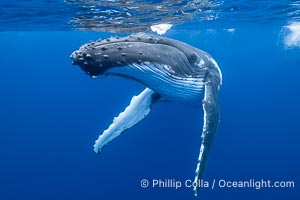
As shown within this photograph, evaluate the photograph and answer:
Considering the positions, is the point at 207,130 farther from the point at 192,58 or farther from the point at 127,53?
the point at 127,53

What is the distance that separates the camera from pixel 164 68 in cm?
608

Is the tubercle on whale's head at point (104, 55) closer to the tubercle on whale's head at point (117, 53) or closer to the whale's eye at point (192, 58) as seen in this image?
the tubercle on whale's head at point (117, 53)

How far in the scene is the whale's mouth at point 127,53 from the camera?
200 inches

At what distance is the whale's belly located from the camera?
575cm

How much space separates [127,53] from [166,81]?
124cm

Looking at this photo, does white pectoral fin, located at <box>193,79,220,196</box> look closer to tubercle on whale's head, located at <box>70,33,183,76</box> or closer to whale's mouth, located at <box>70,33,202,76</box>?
whale's mouth, located at <box>70,33,202,76</box>

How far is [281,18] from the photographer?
20.8 metres

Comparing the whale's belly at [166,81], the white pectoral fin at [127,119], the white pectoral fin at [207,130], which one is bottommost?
the white pectoral fin at [127,119]

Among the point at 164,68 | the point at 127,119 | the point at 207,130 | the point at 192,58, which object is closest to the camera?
the point at 207,130

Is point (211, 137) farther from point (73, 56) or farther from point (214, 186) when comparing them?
point (214, 186)

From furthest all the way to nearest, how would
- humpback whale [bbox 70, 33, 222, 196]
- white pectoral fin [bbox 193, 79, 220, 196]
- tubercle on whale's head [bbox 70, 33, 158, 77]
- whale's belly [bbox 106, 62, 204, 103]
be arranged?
white pectoral fin [bbox 193, 79, 220, 196]
whale's belly [bbox 106, 62, 204, 103]
humpback whale [bbox 70, 33, 222, 196]
tubercle on whale's head [bbox 70, 33, 158, 77]

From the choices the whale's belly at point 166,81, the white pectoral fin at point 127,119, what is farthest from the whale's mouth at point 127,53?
the white pectoral fin at point 127,119

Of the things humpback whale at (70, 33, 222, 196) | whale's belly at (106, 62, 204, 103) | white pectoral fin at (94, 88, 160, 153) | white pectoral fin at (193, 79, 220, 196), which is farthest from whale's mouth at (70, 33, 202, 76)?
white pectoral fin at (94, 88, 160, 153)

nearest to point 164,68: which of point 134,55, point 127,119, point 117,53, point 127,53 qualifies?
point 134,55
